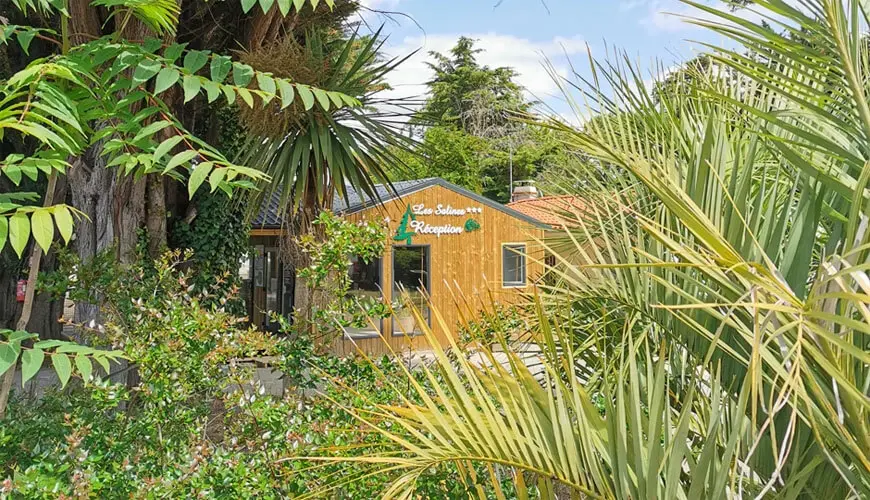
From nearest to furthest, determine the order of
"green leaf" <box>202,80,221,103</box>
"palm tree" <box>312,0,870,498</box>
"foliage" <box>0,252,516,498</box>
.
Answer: "palm tree" <box>312,0,870,498</box> → "green leaf" <box>202,80,221,103</box> → "foliage" <box>0,252,516,498</box>

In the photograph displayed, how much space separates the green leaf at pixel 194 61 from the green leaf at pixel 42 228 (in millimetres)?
669

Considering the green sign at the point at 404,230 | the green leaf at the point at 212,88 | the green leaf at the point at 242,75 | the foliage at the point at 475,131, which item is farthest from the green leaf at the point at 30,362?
the foliage at the point at 475,131

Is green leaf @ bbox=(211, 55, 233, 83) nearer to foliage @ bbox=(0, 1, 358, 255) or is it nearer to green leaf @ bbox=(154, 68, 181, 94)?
foliage @ bbox=(0, 1, 358, 255)

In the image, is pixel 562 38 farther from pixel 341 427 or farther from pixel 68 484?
pixel 68 484

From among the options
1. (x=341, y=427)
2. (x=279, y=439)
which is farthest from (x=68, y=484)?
(x=341, y=427)

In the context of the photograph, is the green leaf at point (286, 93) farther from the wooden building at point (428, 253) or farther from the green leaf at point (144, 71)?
the wooden building at point (428, 253)

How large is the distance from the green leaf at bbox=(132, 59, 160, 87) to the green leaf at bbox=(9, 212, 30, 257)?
0.52 metres

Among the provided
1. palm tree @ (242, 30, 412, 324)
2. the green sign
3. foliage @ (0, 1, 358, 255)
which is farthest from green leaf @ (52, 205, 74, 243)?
the green sign

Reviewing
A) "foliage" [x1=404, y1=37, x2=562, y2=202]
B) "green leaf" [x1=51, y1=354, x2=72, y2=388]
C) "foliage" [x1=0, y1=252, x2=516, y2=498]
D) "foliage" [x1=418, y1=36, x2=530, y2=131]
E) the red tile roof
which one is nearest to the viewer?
"green leaf" [x1=51, y1=354, x2=72, y2=388]

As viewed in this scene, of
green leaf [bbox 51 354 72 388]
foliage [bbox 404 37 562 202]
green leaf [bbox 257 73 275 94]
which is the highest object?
foliage [bbox 404 37 562 202]

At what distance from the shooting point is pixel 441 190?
1505cm

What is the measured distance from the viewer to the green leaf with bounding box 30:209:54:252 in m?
1.39

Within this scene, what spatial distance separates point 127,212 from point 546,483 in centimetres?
488

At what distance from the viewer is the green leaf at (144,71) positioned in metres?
1.84
